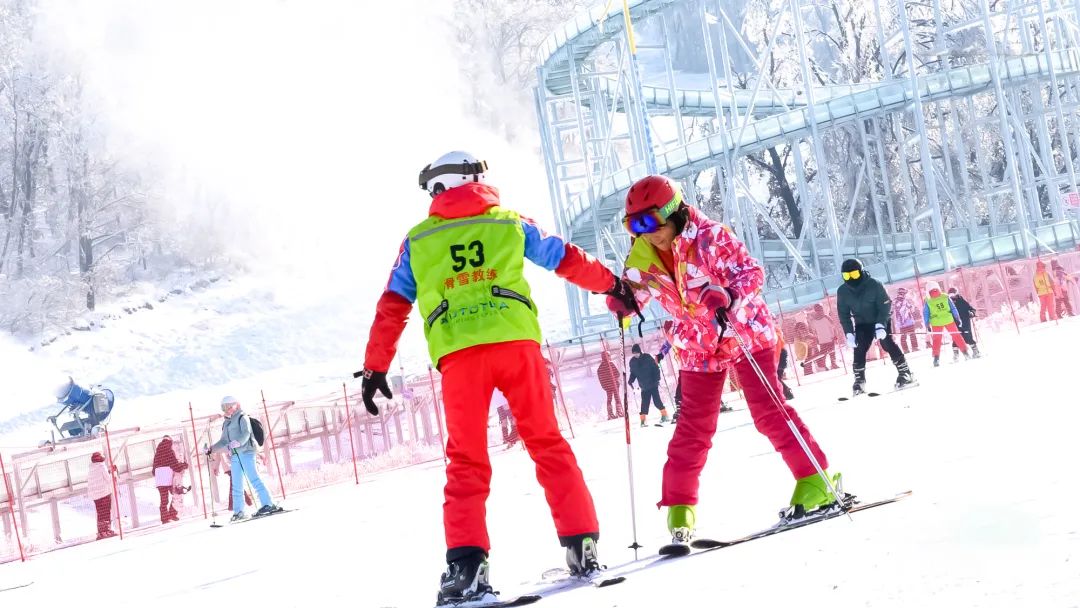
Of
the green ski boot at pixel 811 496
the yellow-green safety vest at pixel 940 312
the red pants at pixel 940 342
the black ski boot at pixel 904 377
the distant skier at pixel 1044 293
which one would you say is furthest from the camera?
the distant skier at pixel 1044 293

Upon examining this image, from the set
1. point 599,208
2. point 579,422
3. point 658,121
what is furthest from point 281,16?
point 579,422

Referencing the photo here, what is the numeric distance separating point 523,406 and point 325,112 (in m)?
70.5

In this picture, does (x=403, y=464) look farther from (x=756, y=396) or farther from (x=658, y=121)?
(x=658, y=121)

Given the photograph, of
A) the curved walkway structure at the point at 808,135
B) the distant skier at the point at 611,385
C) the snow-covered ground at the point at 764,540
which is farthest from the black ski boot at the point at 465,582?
the curved walkway structure at the point at 808,135

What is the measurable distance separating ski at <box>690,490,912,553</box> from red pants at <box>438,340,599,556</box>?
38 centimetres

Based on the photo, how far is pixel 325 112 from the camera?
7281cm

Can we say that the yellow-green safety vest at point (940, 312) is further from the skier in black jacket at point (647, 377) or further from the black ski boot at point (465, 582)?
the black ski boot at point (465, 582)

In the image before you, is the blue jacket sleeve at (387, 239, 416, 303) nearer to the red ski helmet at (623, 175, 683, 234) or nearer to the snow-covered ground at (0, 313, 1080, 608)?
the red ski helmet at (623, 175, 683, 234)

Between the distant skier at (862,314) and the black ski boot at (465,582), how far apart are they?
871 cm

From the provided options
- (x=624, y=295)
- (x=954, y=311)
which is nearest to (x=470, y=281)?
(x=624, y=295)

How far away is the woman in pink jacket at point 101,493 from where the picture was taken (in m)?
14.1

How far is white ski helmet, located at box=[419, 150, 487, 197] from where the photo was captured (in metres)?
4.43

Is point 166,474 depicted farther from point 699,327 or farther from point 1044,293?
point 1044,293

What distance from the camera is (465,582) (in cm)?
406
